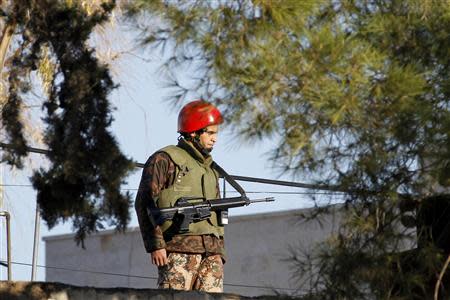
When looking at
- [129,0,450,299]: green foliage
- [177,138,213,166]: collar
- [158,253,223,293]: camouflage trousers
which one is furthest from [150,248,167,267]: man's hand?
[129,0,450,299]: green foliage

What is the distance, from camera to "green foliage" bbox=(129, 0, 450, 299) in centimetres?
690

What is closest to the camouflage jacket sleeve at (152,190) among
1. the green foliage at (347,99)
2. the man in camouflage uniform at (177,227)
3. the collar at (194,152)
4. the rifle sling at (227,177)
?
the man in camouflage uniform at (177,227)

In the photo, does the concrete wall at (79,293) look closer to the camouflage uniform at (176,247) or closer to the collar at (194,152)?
the camouflage uniform at (176,247)

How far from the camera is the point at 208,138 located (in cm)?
909

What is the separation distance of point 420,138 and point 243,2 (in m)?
1.07

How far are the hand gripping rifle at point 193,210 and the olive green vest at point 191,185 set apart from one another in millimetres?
53

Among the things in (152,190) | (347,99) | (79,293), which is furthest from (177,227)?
(347,99)

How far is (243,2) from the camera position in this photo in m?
7.10

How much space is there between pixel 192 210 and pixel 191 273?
0.42 metres

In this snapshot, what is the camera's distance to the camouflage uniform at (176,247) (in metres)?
8.92

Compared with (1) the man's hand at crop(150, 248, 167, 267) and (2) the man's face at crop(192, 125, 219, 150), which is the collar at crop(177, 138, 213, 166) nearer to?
(2) the man's face at crop(192, 125, 219, 150)

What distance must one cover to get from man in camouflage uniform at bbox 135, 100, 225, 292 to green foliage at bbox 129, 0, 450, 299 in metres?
1.77

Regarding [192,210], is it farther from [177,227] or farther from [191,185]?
[191,185]

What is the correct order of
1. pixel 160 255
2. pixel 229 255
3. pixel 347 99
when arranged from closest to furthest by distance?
pixel 347 99 < pixel 160 255 < pixel 229 255
